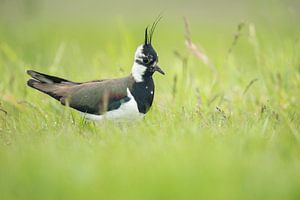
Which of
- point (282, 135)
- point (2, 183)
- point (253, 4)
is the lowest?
point (2, 183)

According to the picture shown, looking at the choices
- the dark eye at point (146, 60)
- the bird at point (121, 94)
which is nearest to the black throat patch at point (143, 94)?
the bird at point (121, 94)

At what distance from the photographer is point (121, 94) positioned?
4859mm

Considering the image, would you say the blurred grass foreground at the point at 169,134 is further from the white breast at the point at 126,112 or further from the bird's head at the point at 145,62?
the bird's head at the point at 145,62

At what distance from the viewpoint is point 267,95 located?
561 centimetres

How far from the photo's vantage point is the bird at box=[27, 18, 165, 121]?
4812 millimetres

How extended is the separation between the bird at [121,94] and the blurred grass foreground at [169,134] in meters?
0.11

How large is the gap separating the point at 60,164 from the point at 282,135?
4.65 ft

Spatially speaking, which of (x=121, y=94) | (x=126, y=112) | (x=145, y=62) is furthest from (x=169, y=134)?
(x=145, y=62)

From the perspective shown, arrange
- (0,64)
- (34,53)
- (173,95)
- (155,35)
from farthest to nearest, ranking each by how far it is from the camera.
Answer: (155,35), (34,53), (0,64), (173,95)

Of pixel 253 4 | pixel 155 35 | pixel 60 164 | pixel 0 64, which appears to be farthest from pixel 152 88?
pixel 155 35

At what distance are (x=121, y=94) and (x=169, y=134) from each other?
688 millimetres

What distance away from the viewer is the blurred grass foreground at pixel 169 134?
3.41 m

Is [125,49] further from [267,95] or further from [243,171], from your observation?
[243,171]

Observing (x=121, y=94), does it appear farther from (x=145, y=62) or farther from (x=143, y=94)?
(x=145, y=62)
